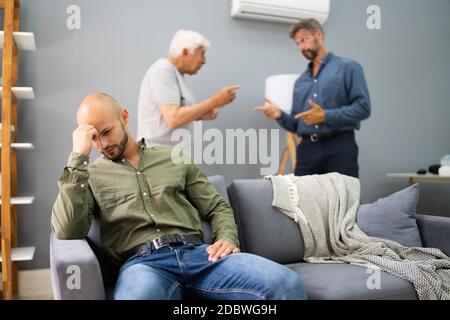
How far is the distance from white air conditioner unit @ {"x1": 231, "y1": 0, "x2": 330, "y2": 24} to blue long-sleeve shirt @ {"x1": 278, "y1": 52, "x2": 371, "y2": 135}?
0.75 m

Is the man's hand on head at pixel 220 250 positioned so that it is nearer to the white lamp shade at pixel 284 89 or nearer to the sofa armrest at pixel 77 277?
the sofa armrest at pixel 77 277

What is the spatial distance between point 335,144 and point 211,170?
0.99m

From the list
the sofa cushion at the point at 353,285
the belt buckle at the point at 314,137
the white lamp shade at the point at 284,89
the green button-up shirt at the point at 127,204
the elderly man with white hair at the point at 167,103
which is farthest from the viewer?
the white lamp shade at the point at 284,89

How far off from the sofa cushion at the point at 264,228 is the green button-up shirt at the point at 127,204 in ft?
0.81

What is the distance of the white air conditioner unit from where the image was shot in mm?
2938

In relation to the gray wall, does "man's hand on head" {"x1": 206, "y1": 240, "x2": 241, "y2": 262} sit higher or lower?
lower

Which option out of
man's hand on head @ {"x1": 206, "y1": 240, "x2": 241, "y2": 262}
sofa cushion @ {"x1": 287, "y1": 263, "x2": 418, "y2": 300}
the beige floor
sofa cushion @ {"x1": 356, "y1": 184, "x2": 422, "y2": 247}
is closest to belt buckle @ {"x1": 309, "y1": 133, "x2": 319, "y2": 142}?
sofa cushion @ {"x1": 356, "y1": 184, "x2": 422, "y2": 247}

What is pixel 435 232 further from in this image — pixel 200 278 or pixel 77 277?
pixel 77 277

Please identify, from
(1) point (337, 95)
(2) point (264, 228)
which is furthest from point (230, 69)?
(2) point (264, 228)

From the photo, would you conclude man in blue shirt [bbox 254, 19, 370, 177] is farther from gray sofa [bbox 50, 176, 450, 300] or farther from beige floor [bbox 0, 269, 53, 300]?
beige floor [bbox 0, 269, 53, 300]

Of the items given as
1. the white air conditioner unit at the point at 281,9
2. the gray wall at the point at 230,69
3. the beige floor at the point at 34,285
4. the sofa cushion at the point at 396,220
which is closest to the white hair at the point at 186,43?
the gray wall at the point at 230,69

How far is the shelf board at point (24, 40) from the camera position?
225 cm

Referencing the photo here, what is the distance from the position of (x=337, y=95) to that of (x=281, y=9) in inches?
39.1
